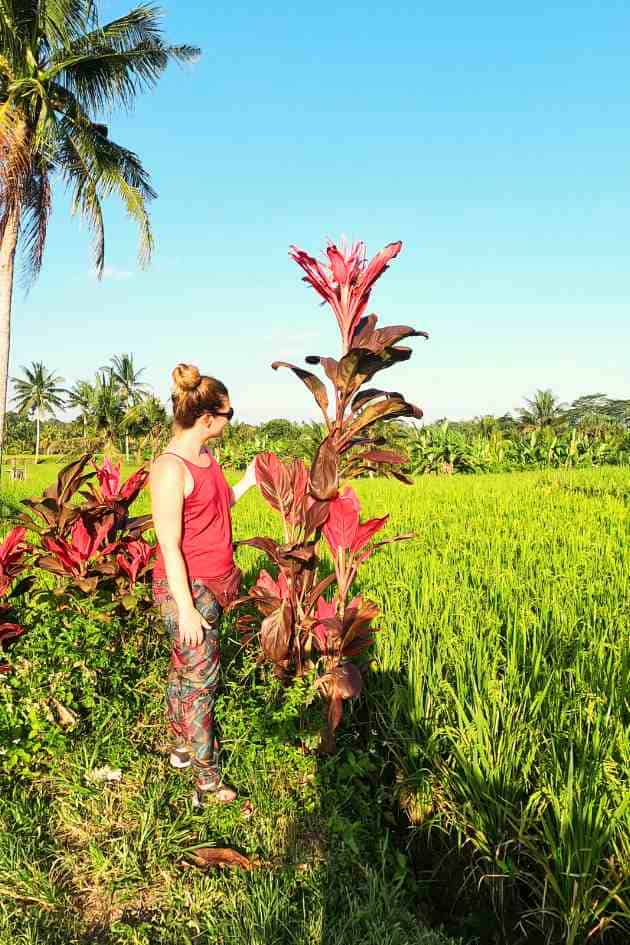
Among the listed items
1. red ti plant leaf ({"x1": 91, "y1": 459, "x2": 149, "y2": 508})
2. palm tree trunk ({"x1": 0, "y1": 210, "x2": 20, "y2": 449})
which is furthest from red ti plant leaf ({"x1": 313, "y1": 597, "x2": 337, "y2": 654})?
palm tree trunk ({"x1": 0, "y1": 210, "x2": 20, "y2": 449})

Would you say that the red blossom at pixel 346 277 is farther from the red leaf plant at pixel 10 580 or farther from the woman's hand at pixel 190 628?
the red leaf plant at pixel 10 580

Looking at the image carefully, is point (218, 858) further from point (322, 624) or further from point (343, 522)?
point (343, 522)

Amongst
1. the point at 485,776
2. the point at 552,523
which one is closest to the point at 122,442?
the point at 552,523

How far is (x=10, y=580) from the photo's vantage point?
9.24ft

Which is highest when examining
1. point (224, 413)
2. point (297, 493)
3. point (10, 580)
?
point (224, 413)

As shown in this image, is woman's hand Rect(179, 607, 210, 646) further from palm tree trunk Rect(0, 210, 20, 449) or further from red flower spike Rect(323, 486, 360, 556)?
palm tree trunk Rect(0, 210, 20, 449)

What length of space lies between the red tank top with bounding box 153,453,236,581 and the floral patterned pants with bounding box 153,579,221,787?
6 cm

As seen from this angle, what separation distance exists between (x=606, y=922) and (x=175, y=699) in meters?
1.41

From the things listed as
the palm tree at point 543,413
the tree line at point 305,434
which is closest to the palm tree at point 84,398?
the tree line at point 305,434

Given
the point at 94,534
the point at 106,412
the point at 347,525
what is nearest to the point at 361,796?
the point at 347,525

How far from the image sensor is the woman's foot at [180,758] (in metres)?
2.22

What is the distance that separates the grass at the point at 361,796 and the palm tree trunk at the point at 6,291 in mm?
7909

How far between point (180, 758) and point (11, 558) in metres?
1.27

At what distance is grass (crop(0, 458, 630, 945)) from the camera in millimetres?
1567
